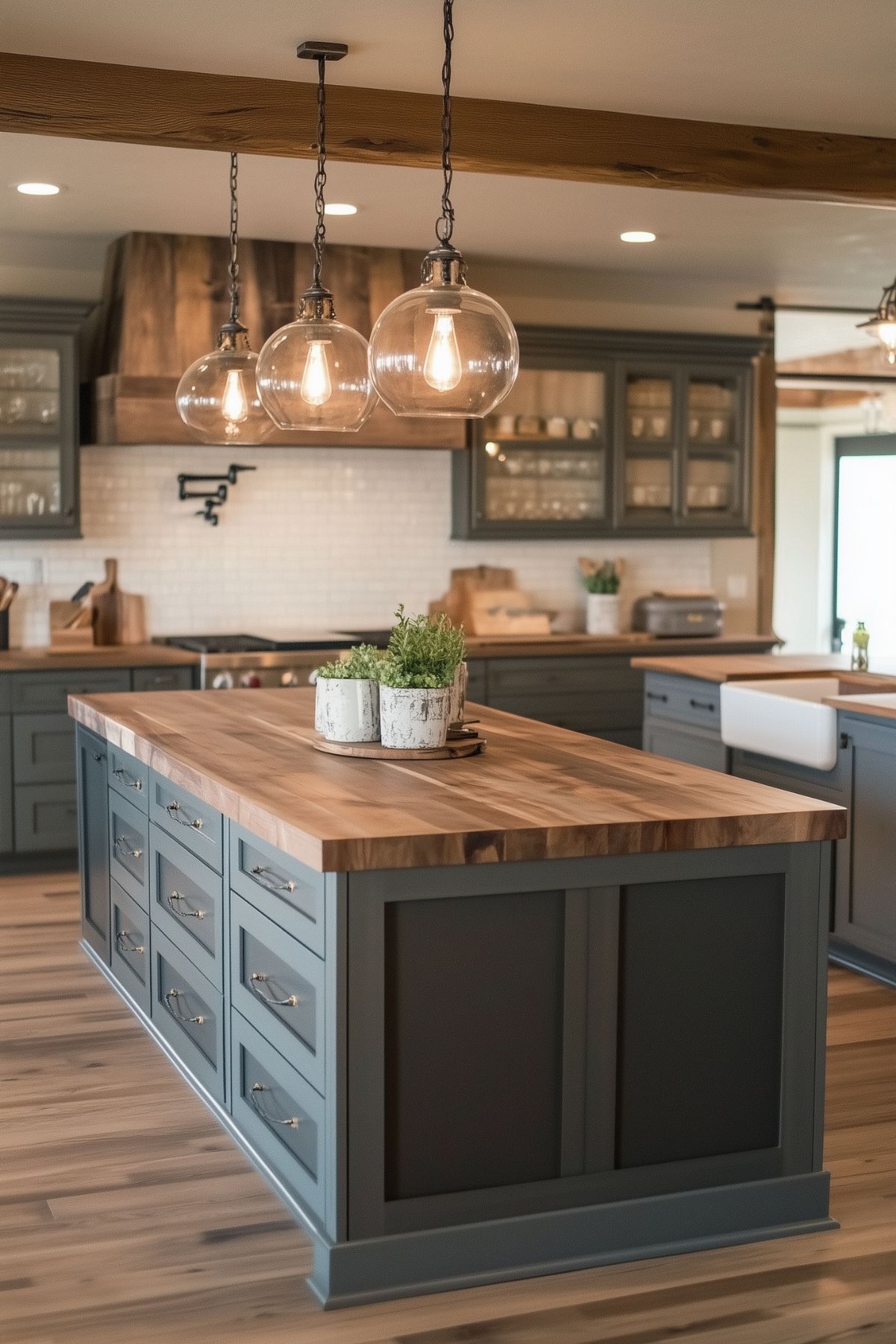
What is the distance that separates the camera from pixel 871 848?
516 cm

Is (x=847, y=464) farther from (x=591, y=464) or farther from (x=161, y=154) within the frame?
(x=161, y=154)

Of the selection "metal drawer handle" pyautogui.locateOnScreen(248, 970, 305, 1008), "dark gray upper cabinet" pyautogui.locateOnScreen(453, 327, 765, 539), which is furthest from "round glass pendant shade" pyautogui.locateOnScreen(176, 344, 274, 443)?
"dark gray upper cabinet" pyautogui.locateOnScreen(453, 327, 765, 539)

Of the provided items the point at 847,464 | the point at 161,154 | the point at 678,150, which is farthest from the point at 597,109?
the point at 847,464

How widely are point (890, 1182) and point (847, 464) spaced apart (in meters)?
9.05

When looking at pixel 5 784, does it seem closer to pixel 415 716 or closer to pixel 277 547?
pixel 277 547

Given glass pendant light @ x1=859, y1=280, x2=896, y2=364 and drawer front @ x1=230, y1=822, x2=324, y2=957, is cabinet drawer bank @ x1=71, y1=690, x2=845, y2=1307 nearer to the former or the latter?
drawer front @ x1=230, y1=822, x2=324, y2=957

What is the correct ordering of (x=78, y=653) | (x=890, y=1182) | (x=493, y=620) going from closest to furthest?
(x=890, y=1182) → (x=78, y=653) → (x=493, y=620)

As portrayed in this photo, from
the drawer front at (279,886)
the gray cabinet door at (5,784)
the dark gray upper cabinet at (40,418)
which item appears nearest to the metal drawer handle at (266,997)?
the drawer front at (279,886)

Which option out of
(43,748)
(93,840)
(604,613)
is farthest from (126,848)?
(604,613)

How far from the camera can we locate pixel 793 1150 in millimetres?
3277

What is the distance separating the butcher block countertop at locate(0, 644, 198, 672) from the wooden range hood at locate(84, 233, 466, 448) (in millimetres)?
953

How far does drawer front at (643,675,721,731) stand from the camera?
6.34 m

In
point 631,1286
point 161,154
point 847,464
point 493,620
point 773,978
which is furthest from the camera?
point 847,464

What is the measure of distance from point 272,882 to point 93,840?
81.8 inches
